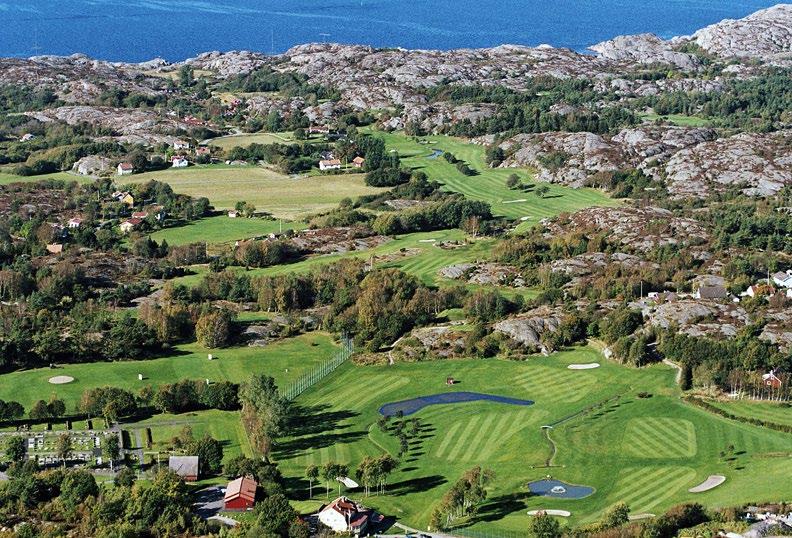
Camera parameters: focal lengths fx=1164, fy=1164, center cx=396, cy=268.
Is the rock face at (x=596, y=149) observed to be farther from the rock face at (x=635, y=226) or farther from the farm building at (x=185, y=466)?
the farm building at (x=185, y=466)

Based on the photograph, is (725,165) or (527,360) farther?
(725,165)

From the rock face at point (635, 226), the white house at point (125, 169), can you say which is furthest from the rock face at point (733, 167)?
the white house at point (125, 169)

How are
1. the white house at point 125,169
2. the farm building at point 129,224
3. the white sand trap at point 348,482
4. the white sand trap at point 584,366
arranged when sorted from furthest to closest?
the white house at point 125,169, the farm building at point 129,224, the white sand trap at point 584,366, the white sand trap at point 348,482

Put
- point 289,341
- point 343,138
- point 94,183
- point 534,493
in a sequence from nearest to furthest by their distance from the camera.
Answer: point 534,493
point 289,341
point 94,183
point 343,138

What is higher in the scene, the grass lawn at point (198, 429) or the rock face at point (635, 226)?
the rock face at point (635, 226)

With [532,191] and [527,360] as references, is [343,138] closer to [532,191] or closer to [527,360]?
[532,191]

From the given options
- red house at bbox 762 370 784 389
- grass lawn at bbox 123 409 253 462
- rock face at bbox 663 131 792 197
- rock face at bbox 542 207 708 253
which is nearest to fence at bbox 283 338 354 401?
grass lawn at bbox 123 409 253 462

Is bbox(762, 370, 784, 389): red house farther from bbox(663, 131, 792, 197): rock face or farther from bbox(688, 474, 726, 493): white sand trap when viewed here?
bbox(663, 131, 792, 197): rock face

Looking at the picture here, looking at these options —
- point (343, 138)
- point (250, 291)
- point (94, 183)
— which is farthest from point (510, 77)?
point (250, 291)
